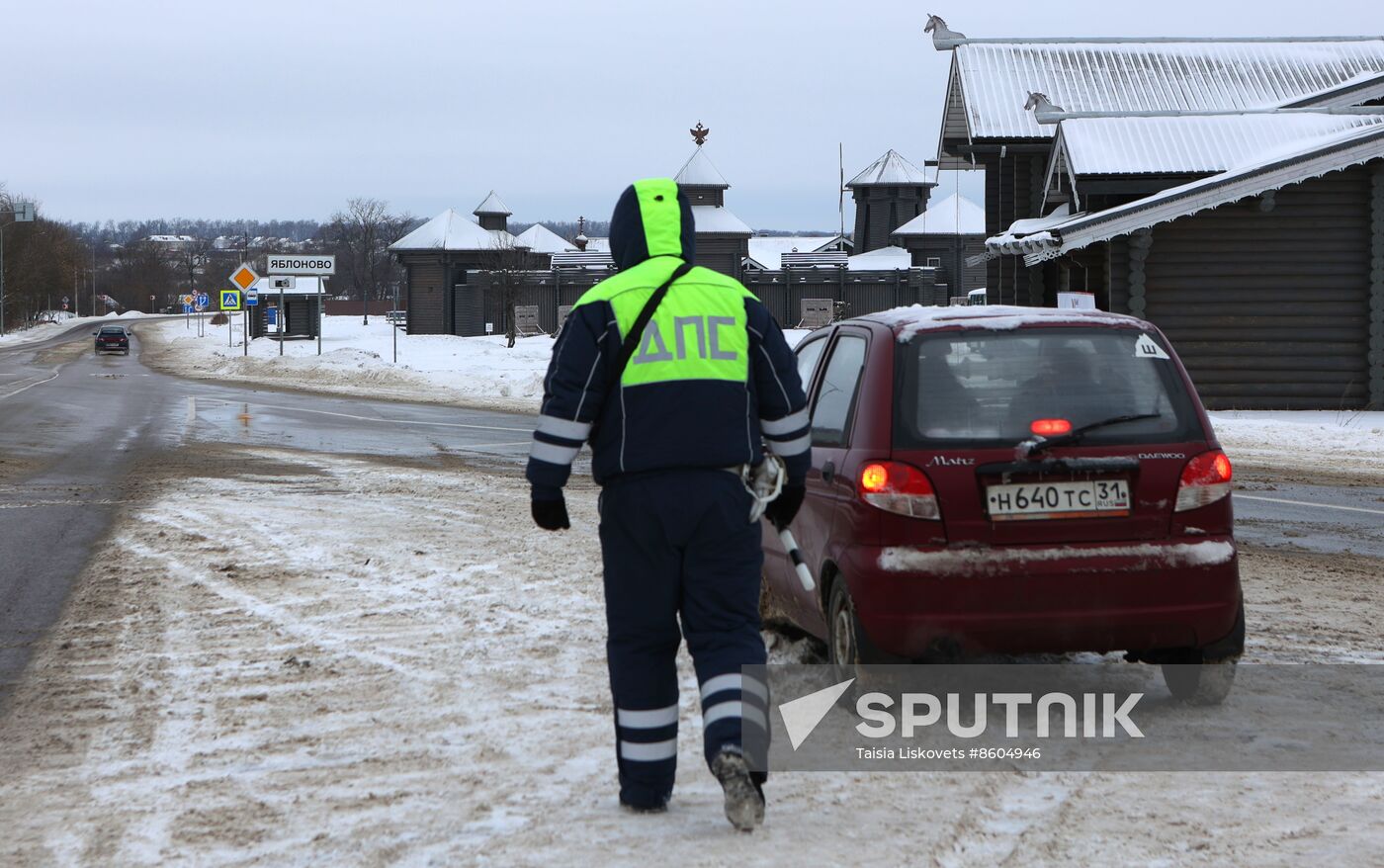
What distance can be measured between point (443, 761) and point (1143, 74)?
28.7 m

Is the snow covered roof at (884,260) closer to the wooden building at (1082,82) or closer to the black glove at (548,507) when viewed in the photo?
the wooden building at (1082,82)

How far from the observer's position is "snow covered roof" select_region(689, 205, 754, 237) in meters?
68.8

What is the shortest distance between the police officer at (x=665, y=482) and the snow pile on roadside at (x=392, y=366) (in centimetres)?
2099

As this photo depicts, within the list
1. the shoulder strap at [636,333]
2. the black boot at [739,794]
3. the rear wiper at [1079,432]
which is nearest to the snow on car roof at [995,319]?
the rear wiper at [1079,432]

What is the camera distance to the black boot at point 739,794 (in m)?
4.02

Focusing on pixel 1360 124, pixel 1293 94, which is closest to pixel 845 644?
pixel 1360 124

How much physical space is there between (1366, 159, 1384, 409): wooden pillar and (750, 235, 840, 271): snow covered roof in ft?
217

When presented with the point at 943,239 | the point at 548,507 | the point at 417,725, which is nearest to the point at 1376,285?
the point at 417,725

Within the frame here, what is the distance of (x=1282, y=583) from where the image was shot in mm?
8227

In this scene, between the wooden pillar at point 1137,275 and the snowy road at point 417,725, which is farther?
the wooden pillar at point 1137,275

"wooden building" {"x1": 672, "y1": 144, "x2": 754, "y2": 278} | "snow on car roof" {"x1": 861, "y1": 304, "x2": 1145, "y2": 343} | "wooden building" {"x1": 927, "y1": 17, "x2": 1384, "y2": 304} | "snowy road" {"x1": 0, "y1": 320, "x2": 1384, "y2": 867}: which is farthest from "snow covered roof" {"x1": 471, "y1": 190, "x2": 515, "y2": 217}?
"snow on car roof" {"x1": 861, "y1": 304, "x2": 1145, "y2": 343}

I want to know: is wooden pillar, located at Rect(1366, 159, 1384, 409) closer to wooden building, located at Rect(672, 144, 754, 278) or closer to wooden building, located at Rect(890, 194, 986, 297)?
wooden building, located at Rect(672, 144, 754, 278)

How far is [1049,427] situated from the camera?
5309mm

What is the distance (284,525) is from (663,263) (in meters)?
6.79
